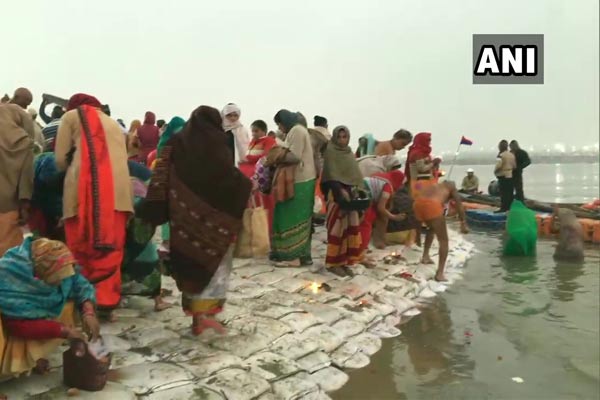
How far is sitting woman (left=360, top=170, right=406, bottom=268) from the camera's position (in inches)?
265

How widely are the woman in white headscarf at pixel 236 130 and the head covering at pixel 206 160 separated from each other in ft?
5.59

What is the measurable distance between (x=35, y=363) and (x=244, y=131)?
4157 mm

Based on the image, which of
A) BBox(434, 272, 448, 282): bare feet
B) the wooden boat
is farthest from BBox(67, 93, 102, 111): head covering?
the wooden boat

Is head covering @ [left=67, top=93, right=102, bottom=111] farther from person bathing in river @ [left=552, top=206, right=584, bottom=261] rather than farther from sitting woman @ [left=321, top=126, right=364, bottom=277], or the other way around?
person bathing in river @ [left=552, top=206, right=584, bottom=261]

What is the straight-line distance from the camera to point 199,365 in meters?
3.46

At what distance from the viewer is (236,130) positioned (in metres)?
6.45

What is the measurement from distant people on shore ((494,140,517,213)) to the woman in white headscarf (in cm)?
856

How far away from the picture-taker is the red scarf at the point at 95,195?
3.52 meters

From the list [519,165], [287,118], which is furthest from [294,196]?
[519,165]

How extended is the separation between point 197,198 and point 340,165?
8.71 feet

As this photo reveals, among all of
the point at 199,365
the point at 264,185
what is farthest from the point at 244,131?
the point at 199,365

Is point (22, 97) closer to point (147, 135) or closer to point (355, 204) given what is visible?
point (147, 135)

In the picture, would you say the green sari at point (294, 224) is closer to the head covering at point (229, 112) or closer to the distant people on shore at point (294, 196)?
the distant people on shore at point (294, 196)

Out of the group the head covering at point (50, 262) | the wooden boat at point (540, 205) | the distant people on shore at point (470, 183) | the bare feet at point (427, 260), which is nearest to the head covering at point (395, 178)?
the bare feet at point (427, 260)
